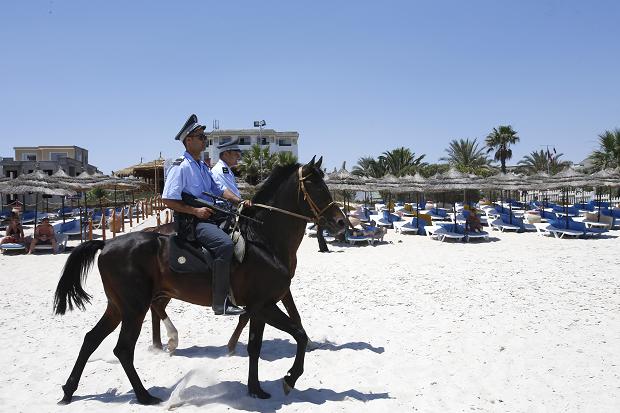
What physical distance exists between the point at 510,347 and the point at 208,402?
3.64 meters

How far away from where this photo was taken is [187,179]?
4672 mm

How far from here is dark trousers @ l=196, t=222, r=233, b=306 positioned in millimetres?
4492

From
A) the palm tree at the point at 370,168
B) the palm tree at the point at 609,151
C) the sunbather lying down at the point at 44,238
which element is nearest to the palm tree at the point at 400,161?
the palm tree at the point at 370,168

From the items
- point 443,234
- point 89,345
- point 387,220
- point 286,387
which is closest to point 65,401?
point 89,345

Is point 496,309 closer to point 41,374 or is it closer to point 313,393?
point 313,393

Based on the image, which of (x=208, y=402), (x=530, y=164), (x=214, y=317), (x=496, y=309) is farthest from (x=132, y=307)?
(x=530, y=164)

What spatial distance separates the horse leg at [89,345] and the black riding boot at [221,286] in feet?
3.50

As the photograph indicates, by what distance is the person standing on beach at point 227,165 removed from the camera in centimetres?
580

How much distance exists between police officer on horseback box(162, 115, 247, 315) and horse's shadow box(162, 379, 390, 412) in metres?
0.80

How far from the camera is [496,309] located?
7.77 metres

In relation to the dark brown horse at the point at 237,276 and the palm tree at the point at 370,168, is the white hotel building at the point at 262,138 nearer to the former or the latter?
the palm tree at the point at 370,168

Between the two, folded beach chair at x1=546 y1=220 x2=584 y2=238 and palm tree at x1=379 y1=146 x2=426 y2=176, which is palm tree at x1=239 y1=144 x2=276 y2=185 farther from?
folded beach chair at x1=546 y1=220 x2=584 y2=238

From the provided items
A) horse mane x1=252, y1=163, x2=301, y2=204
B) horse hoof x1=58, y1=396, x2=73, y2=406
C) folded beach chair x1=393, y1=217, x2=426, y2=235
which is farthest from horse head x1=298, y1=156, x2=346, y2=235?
folded beach chair x1=393, y1=217, x2=426, y2=235

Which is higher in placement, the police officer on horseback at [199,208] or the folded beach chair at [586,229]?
the police officer on horseback at [199,208]
